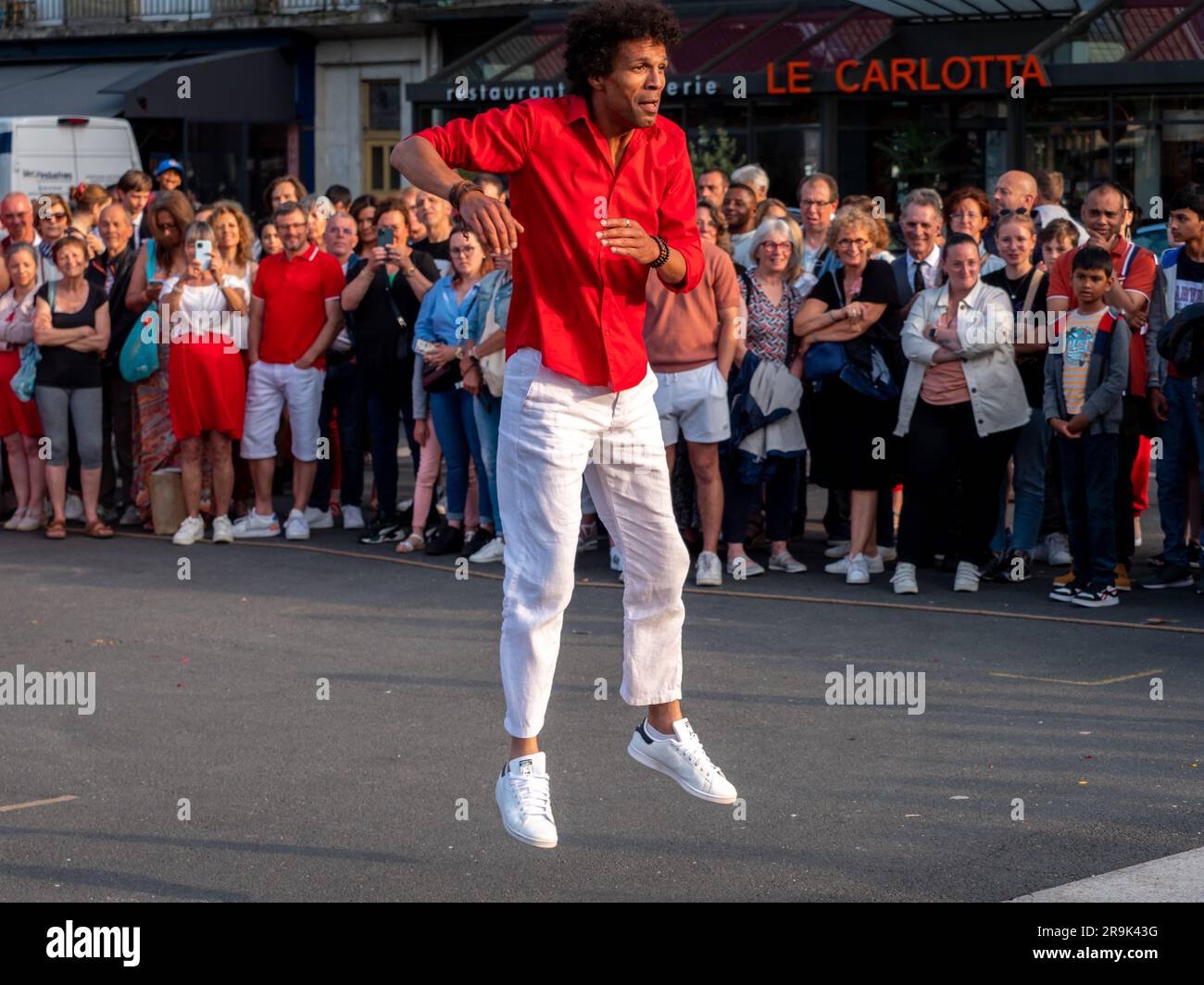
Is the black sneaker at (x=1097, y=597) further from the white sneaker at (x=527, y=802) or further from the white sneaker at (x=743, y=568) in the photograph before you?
the white sneaker at (x=527, y=802)

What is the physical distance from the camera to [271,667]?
8398 millimetres

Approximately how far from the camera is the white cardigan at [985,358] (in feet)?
33.3

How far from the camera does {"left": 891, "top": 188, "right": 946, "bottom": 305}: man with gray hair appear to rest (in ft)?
35.8

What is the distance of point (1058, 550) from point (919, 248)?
76.2 inches

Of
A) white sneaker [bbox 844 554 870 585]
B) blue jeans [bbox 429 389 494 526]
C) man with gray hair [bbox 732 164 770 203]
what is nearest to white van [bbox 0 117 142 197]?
man with gray hair [bbox 732 164 770 203]

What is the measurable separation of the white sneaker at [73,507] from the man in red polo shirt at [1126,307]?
262 inches

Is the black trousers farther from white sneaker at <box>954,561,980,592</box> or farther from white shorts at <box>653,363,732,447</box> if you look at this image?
white shorts at <box>653,363,732,447</box>

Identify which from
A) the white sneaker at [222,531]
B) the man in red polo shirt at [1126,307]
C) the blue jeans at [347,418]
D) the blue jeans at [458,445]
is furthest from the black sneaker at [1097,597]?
the white sneaker at [222,531]

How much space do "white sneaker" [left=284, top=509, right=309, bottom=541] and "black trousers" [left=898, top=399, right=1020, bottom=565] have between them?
4.00 metres

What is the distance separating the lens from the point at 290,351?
12.2 meters

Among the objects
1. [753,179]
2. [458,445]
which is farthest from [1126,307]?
[458,445]

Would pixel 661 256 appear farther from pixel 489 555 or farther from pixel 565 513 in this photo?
pixel 489 555

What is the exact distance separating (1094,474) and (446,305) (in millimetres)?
3981

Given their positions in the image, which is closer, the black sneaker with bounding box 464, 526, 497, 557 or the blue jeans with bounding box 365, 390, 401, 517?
the black sneaker with bounding box 464, 526, 497, 557
